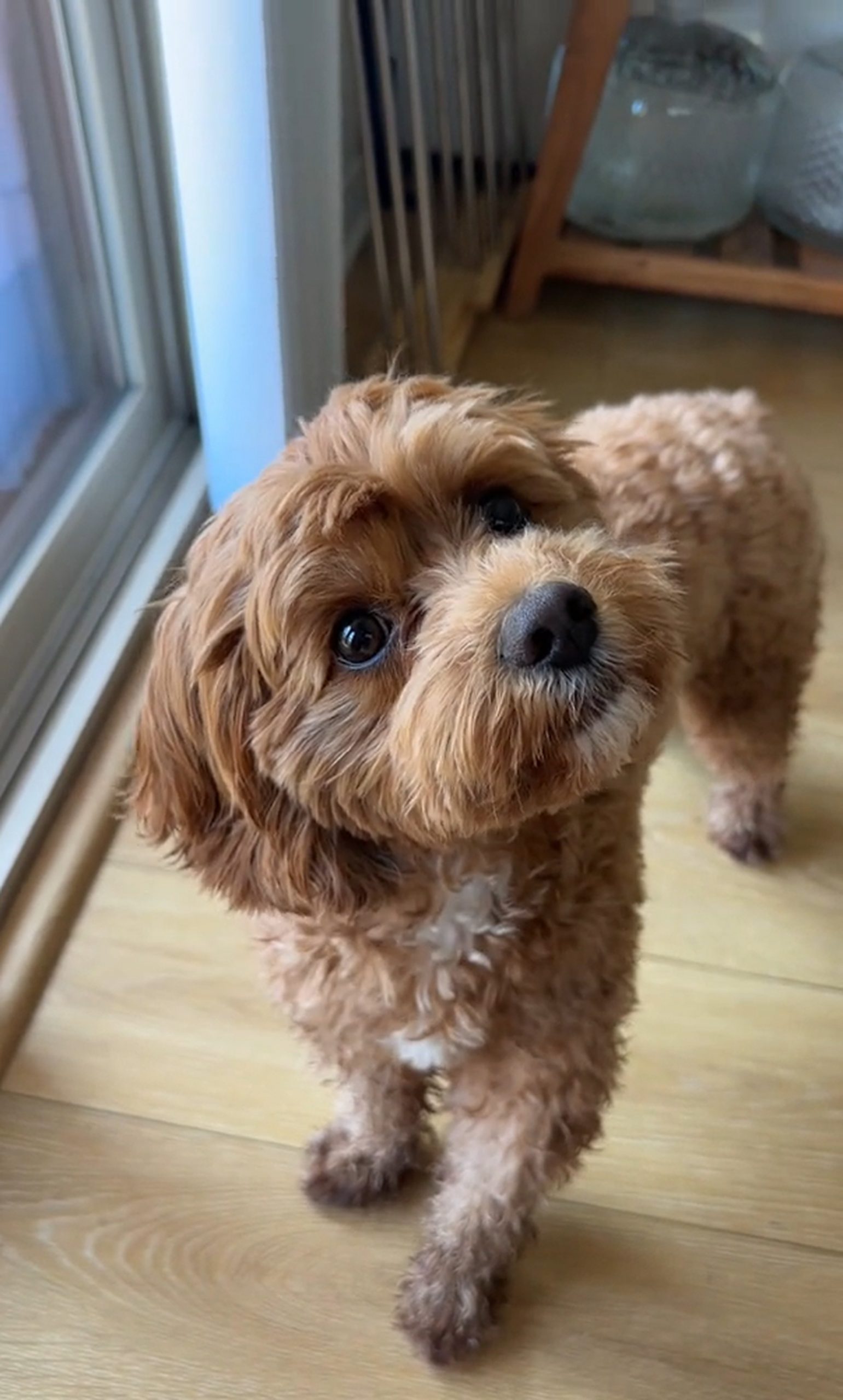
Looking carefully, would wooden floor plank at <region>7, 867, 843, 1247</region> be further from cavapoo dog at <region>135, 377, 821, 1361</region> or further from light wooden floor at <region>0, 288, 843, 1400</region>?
cavapoo dog at <region>135, 377, 821, 1361</region>

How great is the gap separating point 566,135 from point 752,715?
106cm

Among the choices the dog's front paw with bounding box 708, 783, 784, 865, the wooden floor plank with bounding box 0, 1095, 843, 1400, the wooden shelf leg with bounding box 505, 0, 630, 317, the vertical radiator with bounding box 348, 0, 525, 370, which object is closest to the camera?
the wooden floor plank with bounding box 0, 1095, 843, 1400

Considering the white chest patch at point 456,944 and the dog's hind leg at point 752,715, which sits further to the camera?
the dog's hind leg at point 752,715

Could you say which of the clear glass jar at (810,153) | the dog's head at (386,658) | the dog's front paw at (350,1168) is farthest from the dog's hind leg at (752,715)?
the clear glass jar at (810,153)

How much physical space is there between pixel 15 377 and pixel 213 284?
329 mm

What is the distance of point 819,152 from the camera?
2.04 m

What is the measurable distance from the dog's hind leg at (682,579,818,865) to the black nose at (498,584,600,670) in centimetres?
51

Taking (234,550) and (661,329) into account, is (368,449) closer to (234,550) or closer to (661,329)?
(234,550)

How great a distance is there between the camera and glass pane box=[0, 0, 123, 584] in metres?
1.45

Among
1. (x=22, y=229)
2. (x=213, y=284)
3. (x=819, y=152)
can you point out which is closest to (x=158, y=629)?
(x=213, y=284)

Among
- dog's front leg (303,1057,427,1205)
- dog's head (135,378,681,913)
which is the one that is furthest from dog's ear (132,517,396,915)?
dog's front leg (303,1057,427,1205)

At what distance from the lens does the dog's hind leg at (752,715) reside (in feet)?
4.00

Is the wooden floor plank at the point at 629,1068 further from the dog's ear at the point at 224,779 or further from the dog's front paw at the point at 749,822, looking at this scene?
the dog's ear at the point at 224,779

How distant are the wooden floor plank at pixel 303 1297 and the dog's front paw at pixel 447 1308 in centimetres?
2
